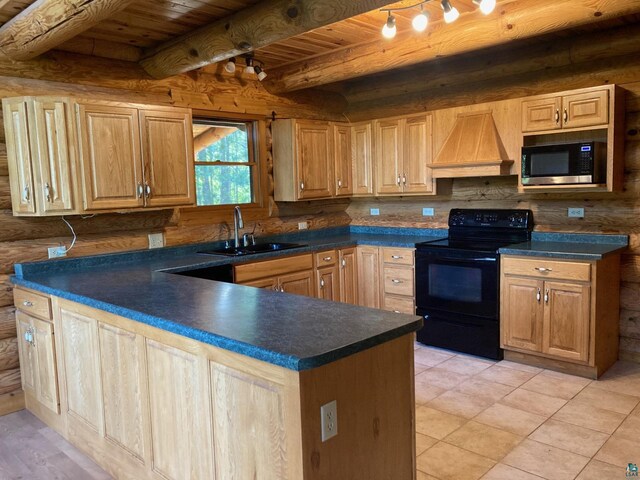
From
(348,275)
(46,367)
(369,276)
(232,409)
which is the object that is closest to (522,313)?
(369,276)

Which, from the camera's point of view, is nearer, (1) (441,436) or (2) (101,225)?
(1) (441,436)

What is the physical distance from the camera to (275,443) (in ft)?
5.33

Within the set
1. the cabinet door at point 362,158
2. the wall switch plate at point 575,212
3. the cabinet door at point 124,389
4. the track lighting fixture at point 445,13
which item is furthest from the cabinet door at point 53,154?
the wall switch plate at point 575,212

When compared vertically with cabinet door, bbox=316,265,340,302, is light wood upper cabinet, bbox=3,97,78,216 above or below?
above

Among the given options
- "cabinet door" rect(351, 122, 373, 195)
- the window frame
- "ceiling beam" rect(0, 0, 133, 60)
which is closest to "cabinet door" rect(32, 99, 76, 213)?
"ceiling beam" rect(0, 0, 133, 60)

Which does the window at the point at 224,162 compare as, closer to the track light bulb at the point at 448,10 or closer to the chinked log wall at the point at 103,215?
the chinked log wall at the point at 103,215

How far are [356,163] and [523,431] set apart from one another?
3.08 metres

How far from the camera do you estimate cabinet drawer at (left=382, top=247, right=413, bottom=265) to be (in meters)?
4.49

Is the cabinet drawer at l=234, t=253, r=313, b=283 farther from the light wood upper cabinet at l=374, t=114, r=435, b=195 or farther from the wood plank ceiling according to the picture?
the wood plank ceiling

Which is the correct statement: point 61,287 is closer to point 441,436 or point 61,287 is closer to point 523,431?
point 441,436

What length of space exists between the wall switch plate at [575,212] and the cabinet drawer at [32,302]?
12.4 ft

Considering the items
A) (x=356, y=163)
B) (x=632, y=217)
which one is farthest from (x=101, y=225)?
(x=632, y=217)

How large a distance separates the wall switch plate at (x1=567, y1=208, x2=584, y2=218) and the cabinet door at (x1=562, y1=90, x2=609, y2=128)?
715mm

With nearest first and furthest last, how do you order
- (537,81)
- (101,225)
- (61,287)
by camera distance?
(61,287)
(101,225)
(537,81)
